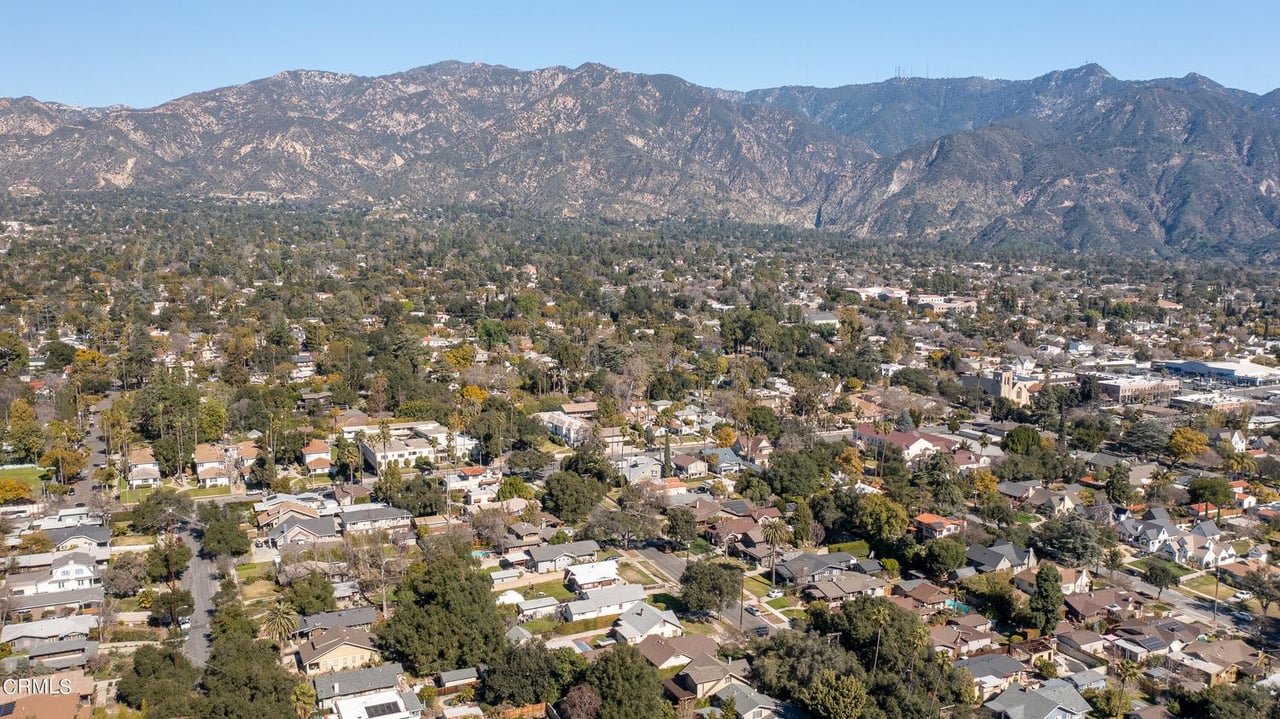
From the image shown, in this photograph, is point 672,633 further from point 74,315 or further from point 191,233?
point 191,233

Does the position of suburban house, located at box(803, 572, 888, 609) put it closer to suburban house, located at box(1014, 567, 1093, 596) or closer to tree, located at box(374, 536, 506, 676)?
suburban house, located at box(1014, 567, 1093, 596)

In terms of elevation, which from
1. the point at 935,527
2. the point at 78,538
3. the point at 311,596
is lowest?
the point at 935,527

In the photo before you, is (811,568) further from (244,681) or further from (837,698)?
(244,681)

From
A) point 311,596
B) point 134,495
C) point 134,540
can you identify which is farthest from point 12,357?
point 311,596

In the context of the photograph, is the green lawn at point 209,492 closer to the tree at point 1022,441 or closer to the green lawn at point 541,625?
the green lawn at point 541,625

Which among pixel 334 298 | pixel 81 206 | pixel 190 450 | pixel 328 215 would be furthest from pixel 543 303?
pixel 81 206

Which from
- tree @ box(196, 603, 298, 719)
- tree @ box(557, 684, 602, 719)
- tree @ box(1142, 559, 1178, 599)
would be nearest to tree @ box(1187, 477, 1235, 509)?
tree @ box(1142, 559, 1178, 599)
